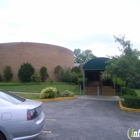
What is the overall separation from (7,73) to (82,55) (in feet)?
166

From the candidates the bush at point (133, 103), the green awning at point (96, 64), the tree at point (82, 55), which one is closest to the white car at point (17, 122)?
the bush at point (133, 103)

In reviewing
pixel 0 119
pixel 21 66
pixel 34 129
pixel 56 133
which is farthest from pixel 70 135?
pixel 21 66

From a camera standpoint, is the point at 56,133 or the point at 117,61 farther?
the point at 117,61

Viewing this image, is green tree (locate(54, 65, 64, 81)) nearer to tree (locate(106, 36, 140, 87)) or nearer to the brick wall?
the brick wall

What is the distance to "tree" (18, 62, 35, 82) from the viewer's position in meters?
28.5

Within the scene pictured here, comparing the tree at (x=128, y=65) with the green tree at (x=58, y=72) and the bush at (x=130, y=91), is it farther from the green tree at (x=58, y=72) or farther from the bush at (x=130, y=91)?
the green tree at (x=58, y=72)

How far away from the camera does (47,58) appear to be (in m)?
32.2

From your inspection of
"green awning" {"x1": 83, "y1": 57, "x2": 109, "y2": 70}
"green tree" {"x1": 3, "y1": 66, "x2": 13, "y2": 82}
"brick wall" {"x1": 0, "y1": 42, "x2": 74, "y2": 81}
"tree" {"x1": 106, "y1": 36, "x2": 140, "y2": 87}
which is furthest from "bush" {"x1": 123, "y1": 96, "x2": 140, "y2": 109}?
"green tree" {"x1": 3, "y1": 66, "x2": 13, "y2": 82}

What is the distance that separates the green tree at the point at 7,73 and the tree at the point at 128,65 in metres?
21.6

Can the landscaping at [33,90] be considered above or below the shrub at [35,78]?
below

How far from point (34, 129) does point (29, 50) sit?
92.4 feet

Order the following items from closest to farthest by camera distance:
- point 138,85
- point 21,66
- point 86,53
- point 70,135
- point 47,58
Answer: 1. point 70,135
2. point 138,85
3. point 21,66
4. point 47,58
5. point 86,53

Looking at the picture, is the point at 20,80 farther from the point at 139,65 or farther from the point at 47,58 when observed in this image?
the point at 139,65

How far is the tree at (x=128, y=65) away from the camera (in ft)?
33.8
